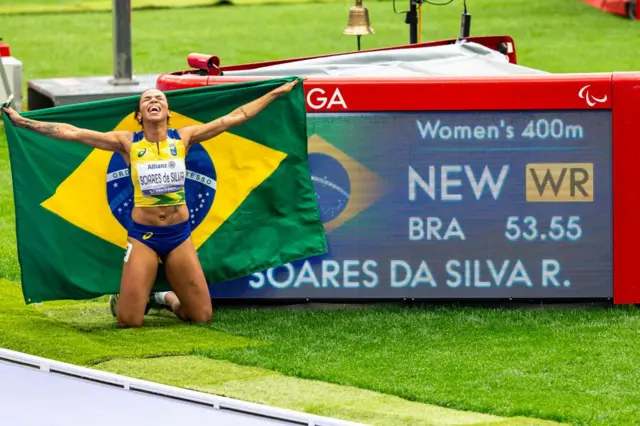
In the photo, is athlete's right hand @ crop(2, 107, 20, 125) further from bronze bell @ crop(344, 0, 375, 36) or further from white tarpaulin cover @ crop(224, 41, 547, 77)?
bronze bell @ crop(344, 0, 375, 36)

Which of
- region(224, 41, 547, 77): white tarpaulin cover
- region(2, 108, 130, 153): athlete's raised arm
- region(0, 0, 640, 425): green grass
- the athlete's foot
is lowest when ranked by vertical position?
the athlete's foot

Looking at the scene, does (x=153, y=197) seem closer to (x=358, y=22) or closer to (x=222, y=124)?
(x=222, y=124)

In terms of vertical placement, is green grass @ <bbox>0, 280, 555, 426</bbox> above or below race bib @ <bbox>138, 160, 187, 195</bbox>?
below

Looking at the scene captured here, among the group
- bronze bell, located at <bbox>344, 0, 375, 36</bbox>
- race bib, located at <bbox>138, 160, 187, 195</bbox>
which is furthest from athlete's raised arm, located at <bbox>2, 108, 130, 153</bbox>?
bronze bell, located at <bbox>344, 0, 375, 36</bbox>

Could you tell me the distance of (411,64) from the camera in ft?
35.8

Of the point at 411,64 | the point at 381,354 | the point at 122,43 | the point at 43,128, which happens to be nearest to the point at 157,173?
the point at 43,128

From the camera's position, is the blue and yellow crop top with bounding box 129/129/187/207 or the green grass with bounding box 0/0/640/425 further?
the blue and yellow crop top with bounding box 129/129/187/207

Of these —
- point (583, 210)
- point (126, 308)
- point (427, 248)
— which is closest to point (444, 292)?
point (427, 248)

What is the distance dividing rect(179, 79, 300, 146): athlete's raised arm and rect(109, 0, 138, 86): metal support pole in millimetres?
7353

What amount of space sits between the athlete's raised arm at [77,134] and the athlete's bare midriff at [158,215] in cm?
40

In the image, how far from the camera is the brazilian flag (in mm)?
9570

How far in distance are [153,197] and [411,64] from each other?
2567 millimetres

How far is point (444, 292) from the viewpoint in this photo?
976 cm

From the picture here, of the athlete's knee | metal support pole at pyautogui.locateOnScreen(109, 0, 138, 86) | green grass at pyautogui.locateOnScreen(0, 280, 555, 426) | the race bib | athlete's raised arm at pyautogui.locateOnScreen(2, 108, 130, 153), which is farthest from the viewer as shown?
metal support pole at pyautogui.locateOnScreen(109, 0, 138, 86)
